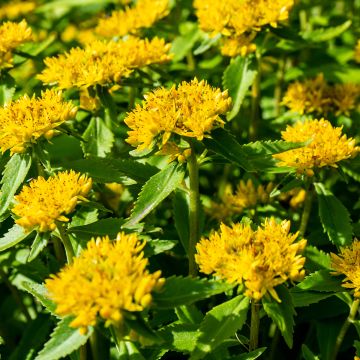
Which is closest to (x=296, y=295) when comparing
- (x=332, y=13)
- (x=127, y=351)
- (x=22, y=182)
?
(x=127, y=351)

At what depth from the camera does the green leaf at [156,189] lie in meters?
2.29

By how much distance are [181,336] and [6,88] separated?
1.62 metres

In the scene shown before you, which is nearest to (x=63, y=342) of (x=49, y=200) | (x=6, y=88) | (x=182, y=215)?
(x=49, y=200)

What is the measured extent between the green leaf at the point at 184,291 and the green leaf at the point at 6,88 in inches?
60.0

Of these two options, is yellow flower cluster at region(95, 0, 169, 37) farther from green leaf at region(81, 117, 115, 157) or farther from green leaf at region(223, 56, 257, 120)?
green leaf at region(81, 117, 115, 157)

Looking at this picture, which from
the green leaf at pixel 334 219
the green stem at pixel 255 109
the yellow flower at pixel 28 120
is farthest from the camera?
the green stem at pixel 255 109

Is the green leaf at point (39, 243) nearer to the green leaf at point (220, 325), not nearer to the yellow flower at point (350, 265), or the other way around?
the green leaf at point (220, 325)

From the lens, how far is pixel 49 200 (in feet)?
7.20

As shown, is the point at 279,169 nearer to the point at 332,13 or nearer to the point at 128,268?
the point at 128,268

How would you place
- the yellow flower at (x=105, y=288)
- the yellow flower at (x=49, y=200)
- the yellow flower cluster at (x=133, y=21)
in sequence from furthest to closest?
the yellow flower cluster at (x=133, y=21) → the yellow flower at (x=49, y=200) → the yellow flower at (x=105, y=288)

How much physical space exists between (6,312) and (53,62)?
139 centimetres

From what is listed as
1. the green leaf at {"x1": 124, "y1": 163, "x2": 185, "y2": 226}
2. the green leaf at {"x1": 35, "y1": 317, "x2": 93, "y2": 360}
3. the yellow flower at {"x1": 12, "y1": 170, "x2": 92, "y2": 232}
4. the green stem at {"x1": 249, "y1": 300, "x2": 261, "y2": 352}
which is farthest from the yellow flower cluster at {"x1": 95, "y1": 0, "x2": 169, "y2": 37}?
the green leaf at {"x1": 35, "y1": 317, "x2": 93, "y2": 360}

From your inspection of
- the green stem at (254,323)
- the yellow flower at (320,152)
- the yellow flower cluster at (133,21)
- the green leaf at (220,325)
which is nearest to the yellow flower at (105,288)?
the green leaf at (220,325)

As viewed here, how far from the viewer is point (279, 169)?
98.1 inches
